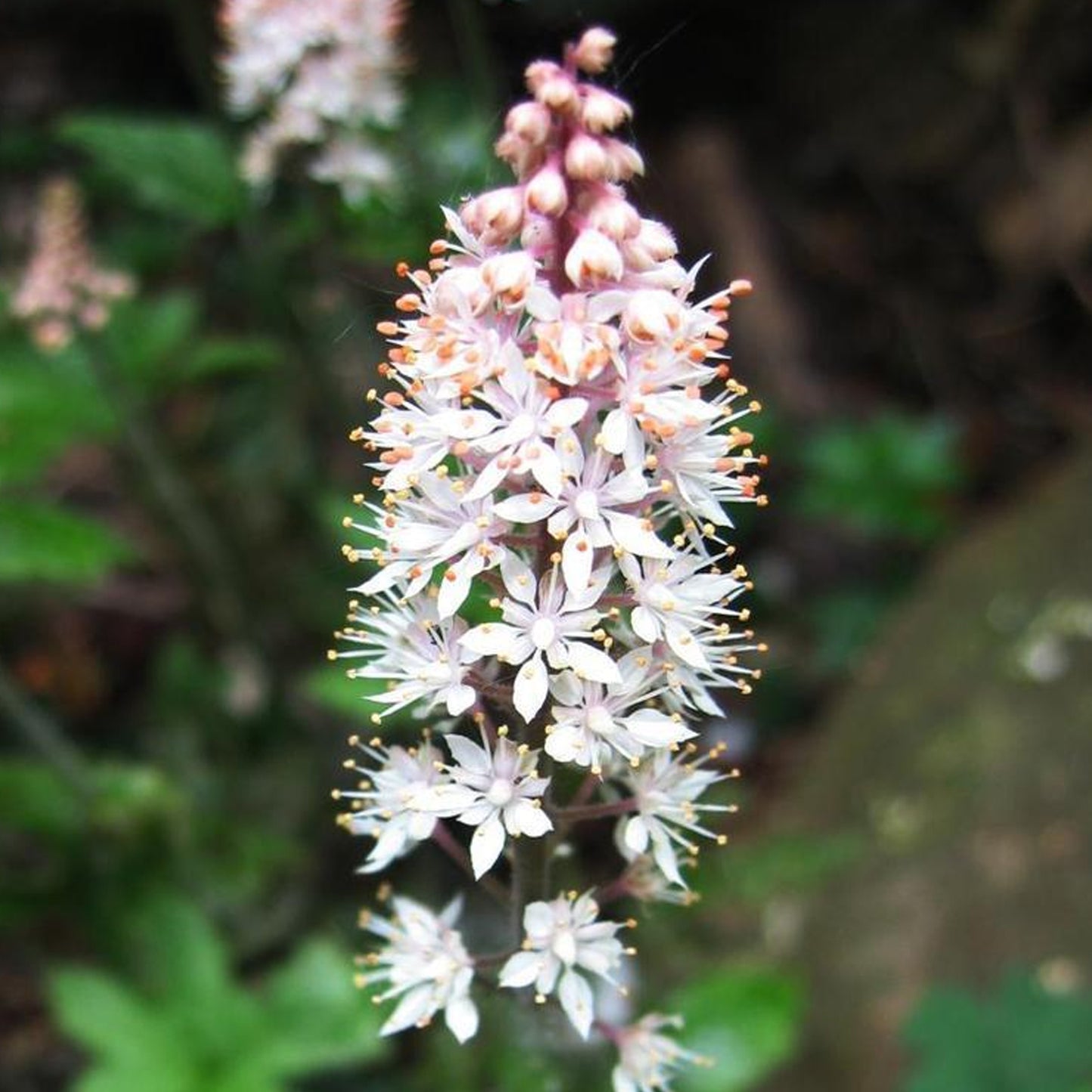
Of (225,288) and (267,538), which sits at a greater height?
(225,288)

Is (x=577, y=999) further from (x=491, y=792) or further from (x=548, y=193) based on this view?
(x=548, y=193)

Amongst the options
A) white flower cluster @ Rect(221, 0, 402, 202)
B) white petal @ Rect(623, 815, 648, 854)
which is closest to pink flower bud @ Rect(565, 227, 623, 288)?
white petal @ Rect(623, 815, 648, 854)

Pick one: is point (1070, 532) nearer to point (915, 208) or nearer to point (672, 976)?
point (672, 976)

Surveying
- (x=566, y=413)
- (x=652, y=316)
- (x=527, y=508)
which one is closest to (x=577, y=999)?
(x=527, y=508)

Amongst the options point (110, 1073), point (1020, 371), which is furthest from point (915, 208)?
point (110, 1073)

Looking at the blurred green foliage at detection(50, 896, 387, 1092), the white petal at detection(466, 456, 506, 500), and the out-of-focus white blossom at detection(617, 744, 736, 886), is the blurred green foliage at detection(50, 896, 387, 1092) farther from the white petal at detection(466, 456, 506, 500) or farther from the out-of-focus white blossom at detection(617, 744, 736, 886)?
the white petal at detection(466, 456, 506, 500)

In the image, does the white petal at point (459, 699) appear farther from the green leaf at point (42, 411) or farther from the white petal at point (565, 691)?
the green leaf at point (42, 411)

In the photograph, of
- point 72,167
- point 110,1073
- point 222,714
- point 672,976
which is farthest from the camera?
point 72,167
